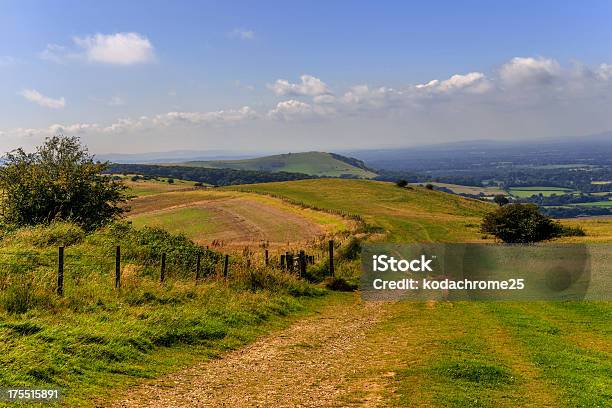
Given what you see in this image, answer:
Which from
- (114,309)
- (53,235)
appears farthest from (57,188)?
(114,309)

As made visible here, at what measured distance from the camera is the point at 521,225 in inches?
1959

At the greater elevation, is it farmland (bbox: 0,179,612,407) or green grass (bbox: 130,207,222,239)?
farmland (bbox: 0,179,612,407)

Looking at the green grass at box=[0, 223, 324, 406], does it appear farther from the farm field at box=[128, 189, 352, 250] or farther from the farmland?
the farm field at box=[128, 189, 352, 250]

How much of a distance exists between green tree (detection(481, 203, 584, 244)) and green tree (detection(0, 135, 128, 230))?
37.2 metres

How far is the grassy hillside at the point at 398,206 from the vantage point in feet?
192

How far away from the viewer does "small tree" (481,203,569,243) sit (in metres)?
49.8

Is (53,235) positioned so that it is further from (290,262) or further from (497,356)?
(497,356)

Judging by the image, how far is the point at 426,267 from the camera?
3838 cm

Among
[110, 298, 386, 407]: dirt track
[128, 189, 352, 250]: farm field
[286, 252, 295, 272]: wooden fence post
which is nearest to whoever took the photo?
[110, 298, 386, 407]: dirt track

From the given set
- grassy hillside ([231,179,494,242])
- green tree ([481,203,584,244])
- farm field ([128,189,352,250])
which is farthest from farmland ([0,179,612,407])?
grassy hillside ([231,179,494,242])

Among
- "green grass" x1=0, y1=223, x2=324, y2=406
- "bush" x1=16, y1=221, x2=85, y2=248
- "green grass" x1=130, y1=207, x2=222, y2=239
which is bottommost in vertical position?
"green grass" x1=130, y1=207, x2=222, y2=239

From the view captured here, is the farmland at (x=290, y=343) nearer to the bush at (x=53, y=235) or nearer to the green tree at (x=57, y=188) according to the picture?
the bush at (x=53, y=235)

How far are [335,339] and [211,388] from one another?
22.8ft

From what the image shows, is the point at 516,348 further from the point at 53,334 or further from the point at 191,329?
the point at 53,334
